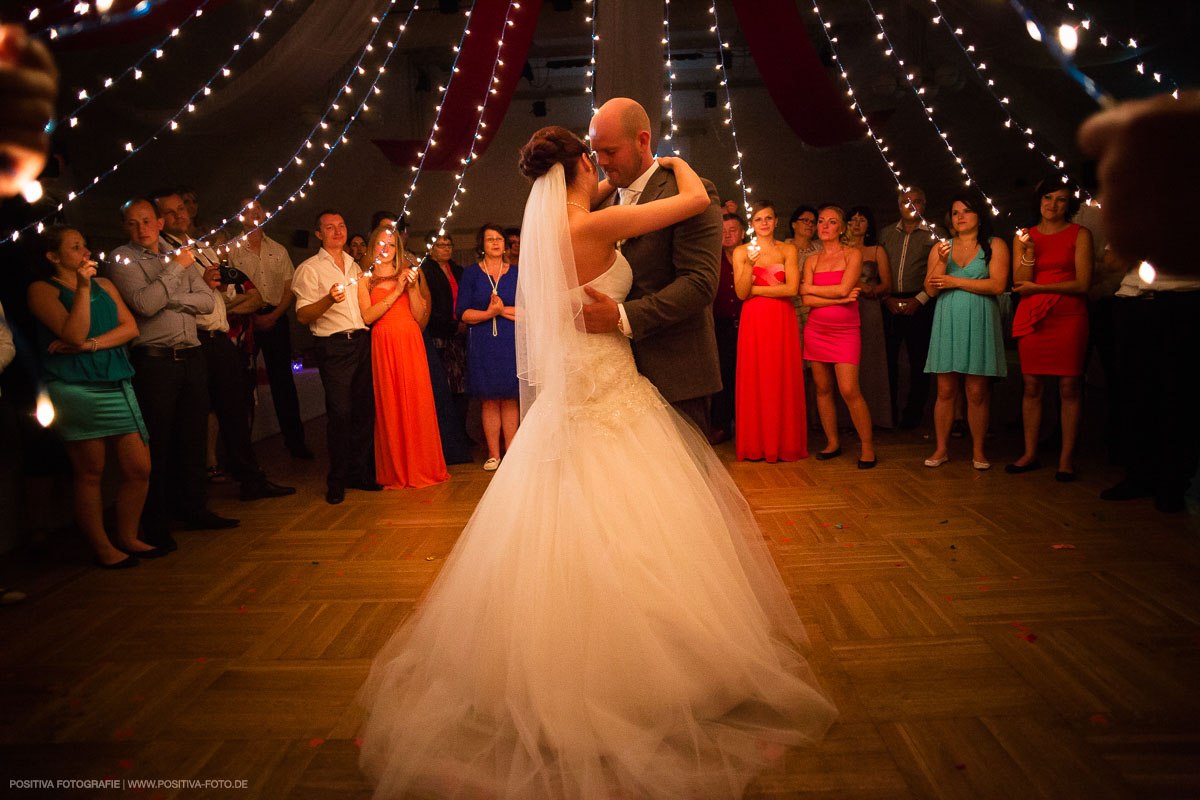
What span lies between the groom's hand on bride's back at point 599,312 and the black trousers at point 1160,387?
2.35 metres

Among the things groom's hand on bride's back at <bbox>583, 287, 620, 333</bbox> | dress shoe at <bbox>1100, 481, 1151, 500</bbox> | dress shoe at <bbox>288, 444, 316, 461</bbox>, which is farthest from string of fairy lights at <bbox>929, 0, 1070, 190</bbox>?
dress shoe at <bbox>288, 444, 316, 461</bbox>

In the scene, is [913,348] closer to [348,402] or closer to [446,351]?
[446,351]

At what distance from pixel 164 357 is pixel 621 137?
89.4 inches

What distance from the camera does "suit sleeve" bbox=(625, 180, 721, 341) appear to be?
1.65 m

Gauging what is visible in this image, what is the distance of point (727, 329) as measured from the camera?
462 centimetres

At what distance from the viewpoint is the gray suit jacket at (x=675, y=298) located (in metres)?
1.65

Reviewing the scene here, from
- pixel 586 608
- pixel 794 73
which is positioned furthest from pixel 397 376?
pixel 794 73

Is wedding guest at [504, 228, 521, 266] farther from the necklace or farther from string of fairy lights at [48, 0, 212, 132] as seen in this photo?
string of fairy lights at [48, 0, 212, 132]

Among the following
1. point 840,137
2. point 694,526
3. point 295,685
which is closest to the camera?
point 694,526

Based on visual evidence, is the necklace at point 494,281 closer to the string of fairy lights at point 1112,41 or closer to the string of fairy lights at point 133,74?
the string of fairy lights at point 133,74

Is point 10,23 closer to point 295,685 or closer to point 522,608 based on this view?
point 522,608

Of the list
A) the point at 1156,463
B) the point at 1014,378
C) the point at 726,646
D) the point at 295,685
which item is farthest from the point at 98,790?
the point at 1014,378

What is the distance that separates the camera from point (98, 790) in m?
1.39

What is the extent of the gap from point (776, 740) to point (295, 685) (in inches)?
46.3
